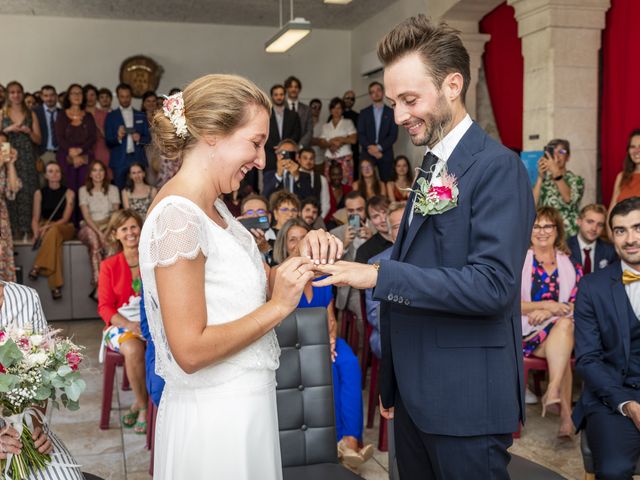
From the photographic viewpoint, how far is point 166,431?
1633 millimetres

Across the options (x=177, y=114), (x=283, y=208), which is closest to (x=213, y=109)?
(x=177, y=114)

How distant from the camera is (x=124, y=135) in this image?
880 cm

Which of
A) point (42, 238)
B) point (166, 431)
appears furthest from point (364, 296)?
point (42, 238)

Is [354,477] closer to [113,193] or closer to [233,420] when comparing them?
[233,420]

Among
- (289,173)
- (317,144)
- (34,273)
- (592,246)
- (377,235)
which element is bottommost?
(34,273)

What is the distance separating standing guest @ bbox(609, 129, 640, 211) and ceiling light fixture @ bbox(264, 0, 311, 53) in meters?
3.49

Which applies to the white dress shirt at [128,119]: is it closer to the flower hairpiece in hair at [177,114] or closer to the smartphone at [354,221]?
the smartphone at [354,221]

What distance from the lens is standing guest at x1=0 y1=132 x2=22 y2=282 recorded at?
252 inches

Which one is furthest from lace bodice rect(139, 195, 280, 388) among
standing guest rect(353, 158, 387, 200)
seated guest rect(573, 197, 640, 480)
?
standing guest rect(353, 158, 387, 200)

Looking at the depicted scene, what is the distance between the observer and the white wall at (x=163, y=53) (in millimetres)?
Result: 10570

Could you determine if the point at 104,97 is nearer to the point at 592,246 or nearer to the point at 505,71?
the point at 505,71

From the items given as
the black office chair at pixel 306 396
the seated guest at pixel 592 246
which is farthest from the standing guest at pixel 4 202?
the seated guest at pixel 592 246

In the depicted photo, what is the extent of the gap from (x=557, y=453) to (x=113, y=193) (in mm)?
5766

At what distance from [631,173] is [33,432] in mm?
4978
